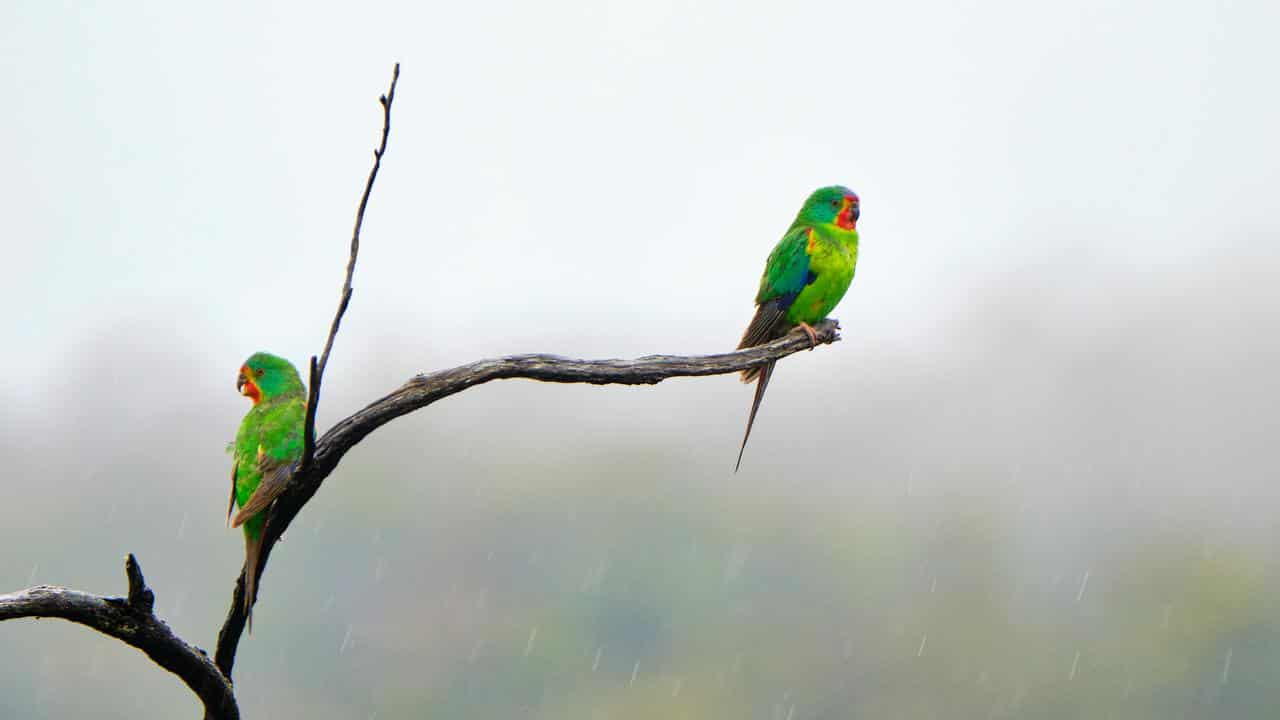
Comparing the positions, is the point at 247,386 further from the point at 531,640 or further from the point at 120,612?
the point at 531,640

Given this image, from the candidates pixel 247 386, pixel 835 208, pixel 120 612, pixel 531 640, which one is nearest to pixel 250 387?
pixel 247 386

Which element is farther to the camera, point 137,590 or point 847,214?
point 847,214

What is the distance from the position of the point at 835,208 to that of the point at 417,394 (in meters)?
3.21

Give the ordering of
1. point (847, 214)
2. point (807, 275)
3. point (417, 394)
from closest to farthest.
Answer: point (417, 394) → point (807, 275) → point (847, 214)

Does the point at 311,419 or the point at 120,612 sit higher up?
the point at 311,419

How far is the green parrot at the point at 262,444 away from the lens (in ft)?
15.5

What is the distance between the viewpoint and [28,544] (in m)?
76.8

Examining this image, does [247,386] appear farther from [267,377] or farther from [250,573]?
[250,573]

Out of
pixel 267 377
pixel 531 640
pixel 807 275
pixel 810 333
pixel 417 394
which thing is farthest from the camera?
pixel 531 640

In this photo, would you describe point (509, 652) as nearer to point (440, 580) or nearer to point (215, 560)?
point (440, 580)

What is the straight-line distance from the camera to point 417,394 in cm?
439

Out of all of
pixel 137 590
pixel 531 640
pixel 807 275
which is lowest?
pixel 531 640

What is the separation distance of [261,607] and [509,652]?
18.8 meters

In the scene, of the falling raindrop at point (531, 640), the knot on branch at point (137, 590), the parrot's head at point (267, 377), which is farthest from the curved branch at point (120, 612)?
the falling raindrop at point (531, 640)
